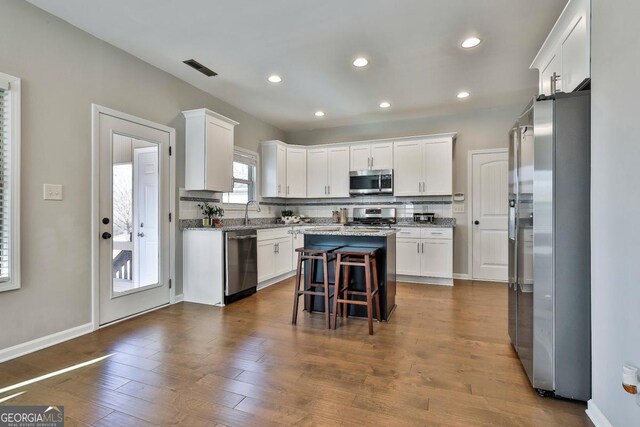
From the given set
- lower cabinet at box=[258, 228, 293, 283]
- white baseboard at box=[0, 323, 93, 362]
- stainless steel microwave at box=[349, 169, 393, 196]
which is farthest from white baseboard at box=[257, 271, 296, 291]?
white baseboard at box=[0, 323, 93, 362]

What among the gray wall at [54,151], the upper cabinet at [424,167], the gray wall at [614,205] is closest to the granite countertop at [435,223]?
the upper cabinet at [424,167]

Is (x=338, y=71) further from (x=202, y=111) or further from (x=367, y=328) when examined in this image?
(x=367, y=328)

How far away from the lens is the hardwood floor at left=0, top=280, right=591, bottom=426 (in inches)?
68.0

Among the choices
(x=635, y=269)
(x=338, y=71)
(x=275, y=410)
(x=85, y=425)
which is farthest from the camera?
(x=338, y=71)

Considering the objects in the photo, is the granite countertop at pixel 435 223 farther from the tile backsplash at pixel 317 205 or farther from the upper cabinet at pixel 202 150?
the upper cabinet at pixel 202 150

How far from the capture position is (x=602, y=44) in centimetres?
166

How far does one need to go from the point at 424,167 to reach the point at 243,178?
2.98 m

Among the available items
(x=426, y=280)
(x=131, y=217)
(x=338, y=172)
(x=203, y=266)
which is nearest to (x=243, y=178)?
(x=338, y=172)

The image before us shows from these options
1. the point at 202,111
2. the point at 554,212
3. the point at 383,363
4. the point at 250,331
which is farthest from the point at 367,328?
the point at 202,111

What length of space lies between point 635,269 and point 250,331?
270cm

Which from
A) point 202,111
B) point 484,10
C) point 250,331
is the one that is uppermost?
point 484,10

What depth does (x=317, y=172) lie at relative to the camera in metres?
5.94

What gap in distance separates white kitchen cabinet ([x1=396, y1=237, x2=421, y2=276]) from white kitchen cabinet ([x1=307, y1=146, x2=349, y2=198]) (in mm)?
1375

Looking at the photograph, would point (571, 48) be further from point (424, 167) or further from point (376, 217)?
point (376, 217)
